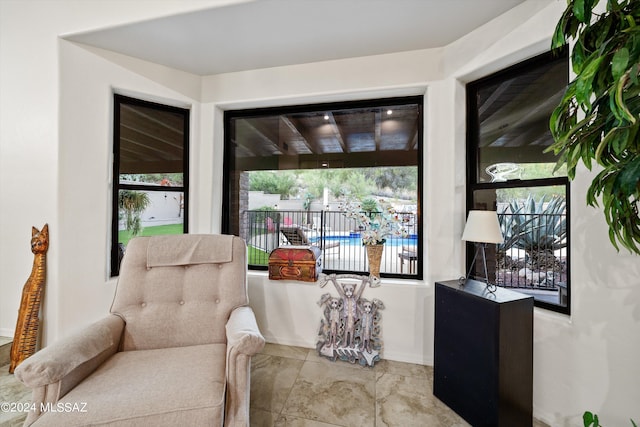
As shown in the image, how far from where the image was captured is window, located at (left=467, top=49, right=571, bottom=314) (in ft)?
5.50

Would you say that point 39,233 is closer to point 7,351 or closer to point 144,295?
point 7,351

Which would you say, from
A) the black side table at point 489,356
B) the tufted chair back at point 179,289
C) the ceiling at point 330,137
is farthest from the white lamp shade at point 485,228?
the tufted chair back at point 179,289

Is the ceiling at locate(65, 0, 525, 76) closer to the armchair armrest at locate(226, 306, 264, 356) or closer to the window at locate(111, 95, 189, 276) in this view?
the window at locate(111, 95, 189, 276)

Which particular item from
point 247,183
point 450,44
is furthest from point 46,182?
point 450,44

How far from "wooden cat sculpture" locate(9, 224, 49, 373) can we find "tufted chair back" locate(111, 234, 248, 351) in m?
0.97

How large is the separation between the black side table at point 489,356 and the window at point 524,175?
418 mm

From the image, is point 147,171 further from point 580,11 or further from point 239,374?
point 580,11

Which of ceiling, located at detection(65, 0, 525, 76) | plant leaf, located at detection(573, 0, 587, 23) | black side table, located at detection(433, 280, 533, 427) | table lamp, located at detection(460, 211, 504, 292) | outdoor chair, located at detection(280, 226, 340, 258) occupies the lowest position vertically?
black side table, located at detection(433, 280, 533, 427)

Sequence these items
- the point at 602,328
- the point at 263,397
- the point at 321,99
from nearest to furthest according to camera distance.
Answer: the point at 602,328 → the point at 263,397 → the point at 321,99

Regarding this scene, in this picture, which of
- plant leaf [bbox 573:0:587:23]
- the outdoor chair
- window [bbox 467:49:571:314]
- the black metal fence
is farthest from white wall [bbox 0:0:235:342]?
window [bbox 467:49:571:314]

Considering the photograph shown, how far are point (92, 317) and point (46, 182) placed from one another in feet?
3.73

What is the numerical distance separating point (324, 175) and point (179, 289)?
1589 millimetres

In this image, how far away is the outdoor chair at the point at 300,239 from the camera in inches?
104

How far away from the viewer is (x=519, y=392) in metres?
1.47
